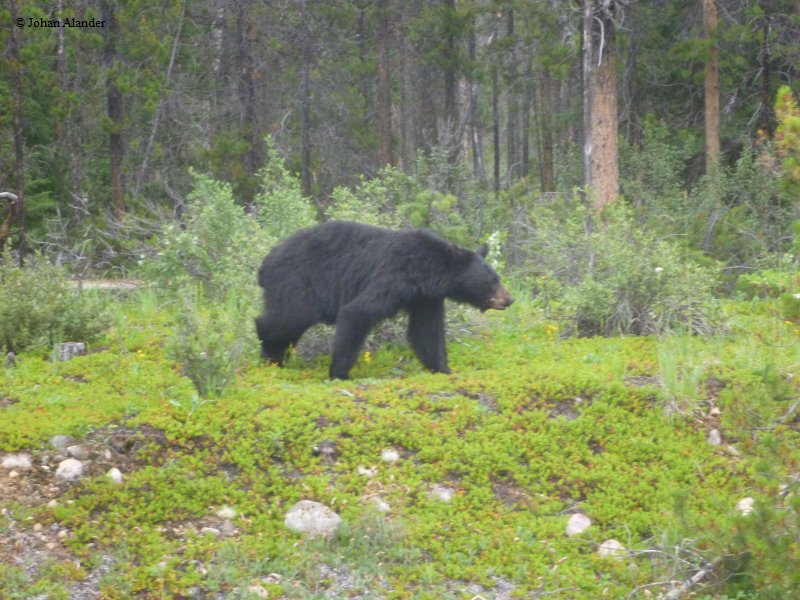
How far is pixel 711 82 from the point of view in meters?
19.2

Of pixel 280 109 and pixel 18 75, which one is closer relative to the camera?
pixel 18 75

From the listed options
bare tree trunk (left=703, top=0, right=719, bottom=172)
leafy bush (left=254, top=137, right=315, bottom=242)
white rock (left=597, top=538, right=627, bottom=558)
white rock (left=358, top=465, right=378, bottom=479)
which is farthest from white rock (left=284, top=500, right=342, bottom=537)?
bare tree trunk (left=703, top=0, right=719, bottom=172)

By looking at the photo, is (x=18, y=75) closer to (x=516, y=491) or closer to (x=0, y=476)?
(x=0, y=476)

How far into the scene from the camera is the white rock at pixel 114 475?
600 cm

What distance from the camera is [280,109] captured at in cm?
2562

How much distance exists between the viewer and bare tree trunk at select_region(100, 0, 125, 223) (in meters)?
19.0

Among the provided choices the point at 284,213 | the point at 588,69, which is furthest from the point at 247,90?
the point at 284,213

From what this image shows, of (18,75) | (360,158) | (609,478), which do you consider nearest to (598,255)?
(609,478)

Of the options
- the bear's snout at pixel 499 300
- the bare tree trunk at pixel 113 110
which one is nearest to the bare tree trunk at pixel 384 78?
the bare tree trunk at pixel 113 110

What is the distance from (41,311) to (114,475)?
10.7 feet

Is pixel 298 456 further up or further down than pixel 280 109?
further down

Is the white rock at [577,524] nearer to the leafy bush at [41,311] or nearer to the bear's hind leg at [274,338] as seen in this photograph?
the bear's hind leg at [274,338]

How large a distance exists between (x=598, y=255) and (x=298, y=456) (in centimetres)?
500

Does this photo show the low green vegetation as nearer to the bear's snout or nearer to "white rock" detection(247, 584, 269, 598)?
"white rock" detection(247, 584, 269, 598)
